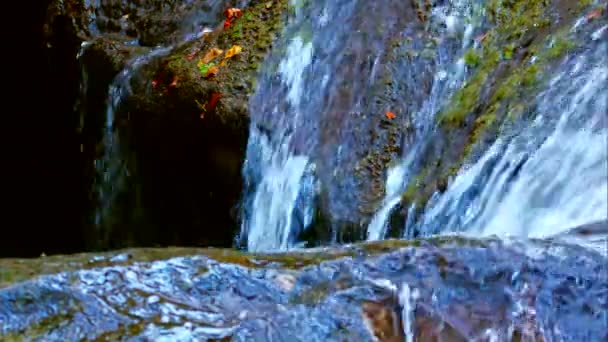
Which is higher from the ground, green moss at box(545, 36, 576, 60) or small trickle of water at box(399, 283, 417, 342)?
green moss at box(545, 36, 576, 60)

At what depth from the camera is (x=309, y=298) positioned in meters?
2.26

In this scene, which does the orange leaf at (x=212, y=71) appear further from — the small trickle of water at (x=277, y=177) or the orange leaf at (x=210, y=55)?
the small trickle of water at (x=277, y=177)

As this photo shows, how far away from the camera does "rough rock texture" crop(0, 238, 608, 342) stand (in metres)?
2.13

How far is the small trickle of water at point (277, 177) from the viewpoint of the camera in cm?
464

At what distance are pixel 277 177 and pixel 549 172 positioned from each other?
1.85m

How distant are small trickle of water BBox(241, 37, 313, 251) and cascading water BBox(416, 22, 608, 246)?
1017 mm

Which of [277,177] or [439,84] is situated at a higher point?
[439,84]

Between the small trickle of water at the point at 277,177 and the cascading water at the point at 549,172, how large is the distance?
102cm

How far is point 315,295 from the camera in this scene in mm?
2273

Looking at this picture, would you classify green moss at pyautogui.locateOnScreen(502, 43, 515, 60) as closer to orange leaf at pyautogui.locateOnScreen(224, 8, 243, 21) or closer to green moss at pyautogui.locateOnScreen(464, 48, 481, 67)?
green moss at pyautogui.locateOnScreen(464, 48, 481, 67)

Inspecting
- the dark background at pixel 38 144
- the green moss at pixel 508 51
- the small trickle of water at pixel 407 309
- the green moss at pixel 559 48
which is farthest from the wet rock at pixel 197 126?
the small trickle of water at pixel 407 309

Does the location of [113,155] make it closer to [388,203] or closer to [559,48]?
[388,203]

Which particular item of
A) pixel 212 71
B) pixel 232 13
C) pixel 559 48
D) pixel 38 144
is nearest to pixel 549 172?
pixel 559 48

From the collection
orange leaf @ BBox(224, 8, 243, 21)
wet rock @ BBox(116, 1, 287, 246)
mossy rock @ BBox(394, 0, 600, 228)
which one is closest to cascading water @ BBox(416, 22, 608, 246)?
mossy rock @ BBox(394, 0, 600, 228)
